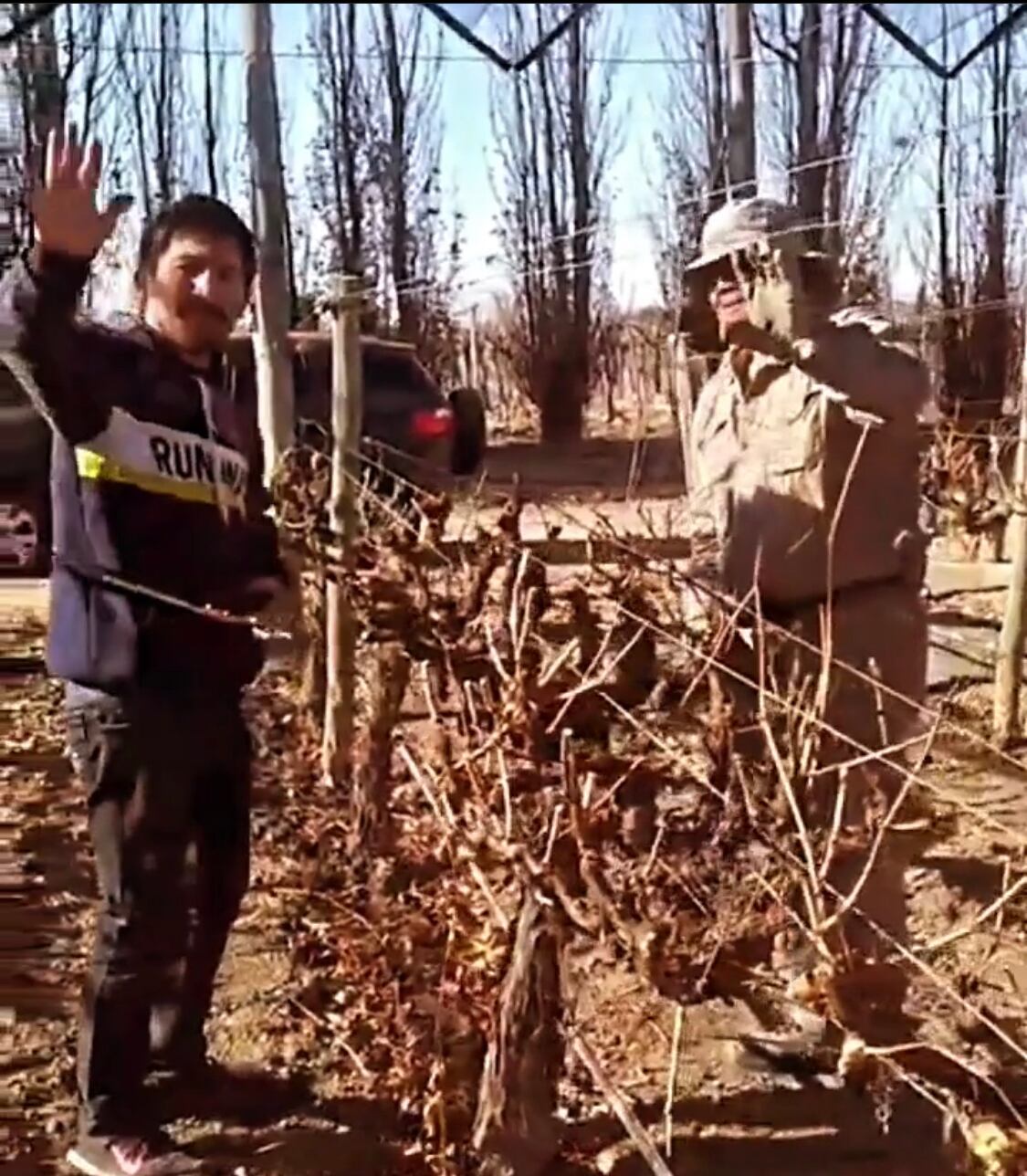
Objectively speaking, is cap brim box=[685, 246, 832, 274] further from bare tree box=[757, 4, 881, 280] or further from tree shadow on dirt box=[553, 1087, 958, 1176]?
tree shadow on dirt box=[553, 1087, 958, 1176]

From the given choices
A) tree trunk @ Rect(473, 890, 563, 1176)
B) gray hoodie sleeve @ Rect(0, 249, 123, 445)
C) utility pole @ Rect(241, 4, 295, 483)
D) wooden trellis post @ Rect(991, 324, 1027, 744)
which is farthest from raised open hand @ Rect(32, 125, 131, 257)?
wooden trellis post @ Rect(991, 324, 1027, 744)

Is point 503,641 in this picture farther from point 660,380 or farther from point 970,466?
point 970,466

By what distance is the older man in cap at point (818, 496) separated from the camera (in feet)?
4.08

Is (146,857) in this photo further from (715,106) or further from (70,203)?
(715,106)

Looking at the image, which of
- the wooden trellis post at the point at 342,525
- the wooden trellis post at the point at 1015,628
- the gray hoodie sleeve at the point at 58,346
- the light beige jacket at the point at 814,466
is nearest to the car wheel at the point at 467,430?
the wooden trellis post at the point at 342,525

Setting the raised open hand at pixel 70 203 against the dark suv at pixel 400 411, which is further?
the dark suv at pixel 400 411

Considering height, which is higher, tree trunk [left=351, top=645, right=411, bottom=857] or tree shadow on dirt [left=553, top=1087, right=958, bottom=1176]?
tree trunk [left=351, top=645, right=411, bottom=857]

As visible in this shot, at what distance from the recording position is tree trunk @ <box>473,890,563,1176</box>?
1.05 meters

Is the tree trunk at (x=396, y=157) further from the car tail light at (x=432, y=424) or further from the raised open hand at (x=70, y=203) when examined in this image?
the car tail light at (x=432, y=424)

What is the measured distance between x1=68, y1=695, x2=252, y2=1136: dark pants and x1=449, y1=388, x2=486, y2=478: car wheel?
0.43 m

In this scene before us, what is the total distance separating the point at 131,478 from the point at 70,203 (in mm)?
234

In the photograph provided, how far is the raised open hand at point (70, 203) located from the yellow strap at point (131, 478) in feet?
0.60

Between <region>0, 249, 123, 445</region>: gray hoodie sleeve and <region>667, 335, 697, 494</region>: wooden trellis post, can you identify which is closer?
<region>0, 249, 123, 445</region>: gray hoodie sleeve

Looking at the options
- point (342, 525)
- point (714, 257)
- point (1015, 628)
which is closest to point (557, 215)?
point (714, 257)
